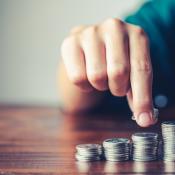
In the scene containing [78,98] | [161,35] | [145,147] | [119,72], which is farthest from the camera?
[161,35]

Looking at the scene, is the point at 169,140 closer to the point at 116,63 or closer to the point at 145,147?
the point at 145,147

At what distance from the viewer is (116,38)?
83 cm

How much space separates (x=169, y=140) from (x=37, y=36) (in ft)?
6.56

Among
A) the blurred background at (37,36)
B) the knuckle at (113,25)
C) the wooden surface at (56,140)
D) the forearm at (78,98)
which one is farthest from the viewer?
the blurred background at (37,36)

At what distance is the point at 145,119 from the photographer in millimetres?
694

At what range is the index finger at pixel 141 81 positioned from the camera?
0.71m

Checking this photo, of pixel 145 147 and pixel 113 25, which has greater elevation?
pixel 113 25

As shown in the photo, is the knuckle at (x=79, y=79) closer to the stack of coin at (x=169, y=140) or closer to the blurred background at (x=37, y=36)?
the stack of coin at (x=169, y=140)

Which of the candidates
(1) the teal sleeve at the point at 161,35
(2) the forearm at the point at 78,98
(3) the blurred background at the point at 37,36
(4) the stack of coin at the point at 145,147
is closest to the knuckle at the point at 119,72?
(4) the stack of coin at the point at 145,147

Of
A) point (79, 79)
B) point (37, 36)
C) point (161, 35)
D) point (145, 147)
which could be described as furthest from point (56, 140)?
point (37, 36)

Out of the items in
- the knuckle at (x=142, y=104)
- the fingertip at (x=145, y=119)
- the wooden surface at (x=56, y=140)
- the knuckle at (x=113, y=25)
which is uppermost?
the knuckle at (x=113, y=25)

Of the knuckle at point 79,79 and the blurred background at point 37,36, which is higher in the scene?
the blurred background at point 37,36

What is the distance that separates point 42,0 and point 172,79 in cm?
117

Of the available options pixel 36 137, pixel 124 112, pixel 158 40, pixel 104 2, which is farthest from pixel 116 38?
pixel 104 2
